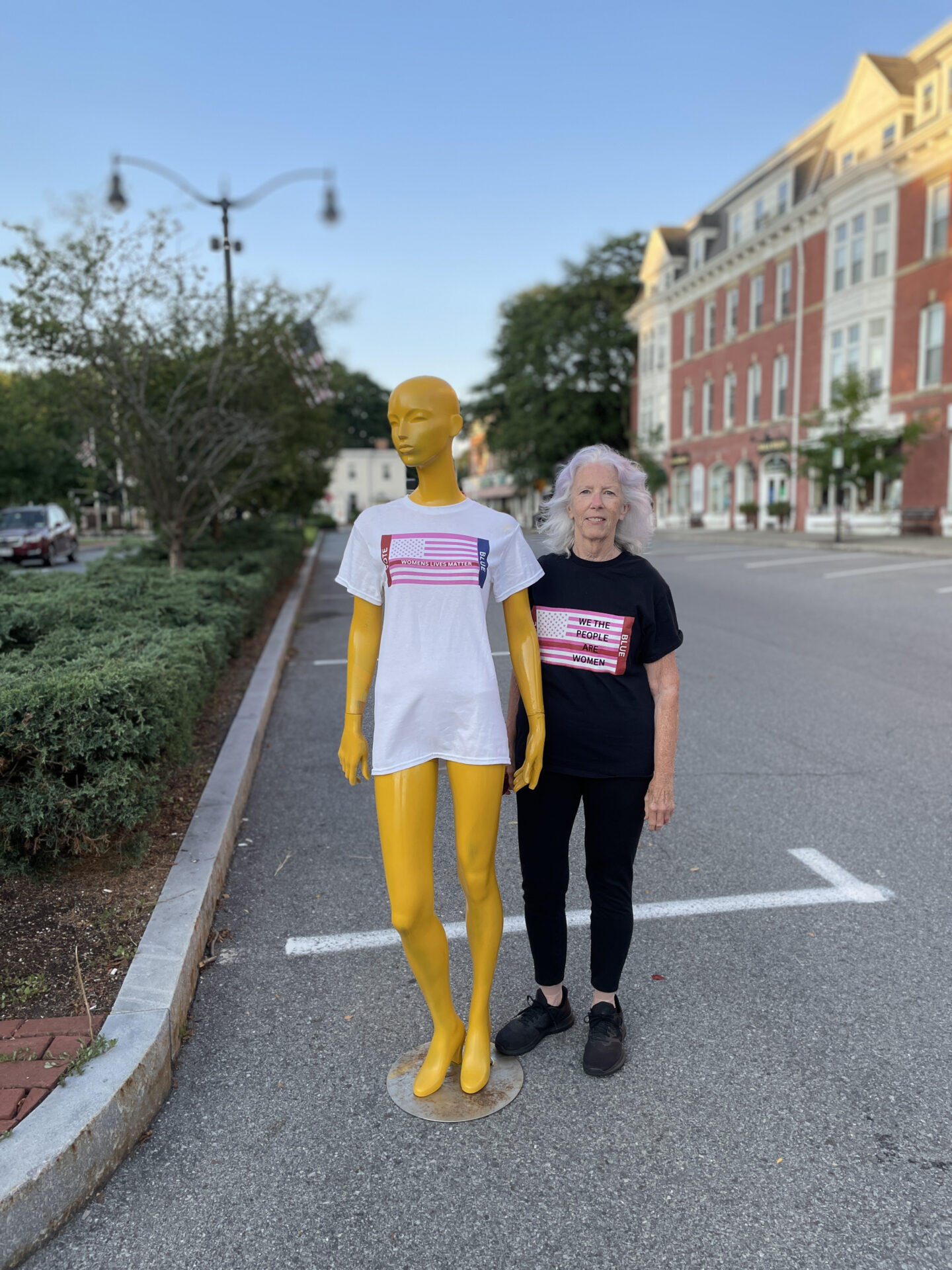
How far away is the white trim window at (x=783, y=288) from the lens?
33.3 meters

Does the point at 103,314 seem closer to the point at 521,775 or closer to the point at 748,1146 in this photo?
the point at 521,775

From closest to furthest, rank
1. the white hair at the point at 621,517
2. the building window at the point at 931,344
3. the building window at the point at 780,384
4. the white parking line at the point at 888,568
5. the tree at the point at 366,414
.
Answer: the white hair at the point at 621,517
the white parking line at the point at 888,568
the building window at the point at 931,344
the building window at the point at 780,384
the tree at the point at 366,414

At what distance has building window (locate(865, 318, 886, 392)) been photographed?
28547 millimetres

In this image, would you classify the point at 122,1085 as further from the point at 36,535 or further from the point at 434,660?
the point at 36,535

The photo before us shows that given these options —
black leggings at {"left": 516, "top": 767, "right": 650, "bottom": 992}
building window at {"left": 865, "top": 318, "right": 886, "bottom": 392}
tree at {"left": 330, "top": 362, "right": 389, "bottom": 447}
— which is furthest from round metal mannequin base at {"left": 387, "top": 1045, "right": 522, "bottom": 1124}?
tree at {"left": 330, "top": 362, "right": 389, "bottom": 447}

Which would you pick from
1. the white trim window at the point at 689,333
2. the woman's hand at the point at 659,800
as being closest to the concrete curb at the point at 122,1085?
the woman's hand at the point at 659,800

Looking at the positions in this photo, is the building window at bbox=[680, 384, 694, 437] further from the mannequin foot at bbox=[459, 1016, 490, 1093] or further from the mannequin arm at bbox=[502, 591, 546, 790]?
the mannequin foot at bbox=[459, 1016, 490, 1093]

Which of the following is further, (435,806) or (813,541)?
(813,541)

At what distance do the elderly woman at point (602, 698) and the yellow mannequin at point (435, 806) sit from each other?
0.10 metres

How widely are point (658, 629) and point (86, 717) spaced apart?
2203mm

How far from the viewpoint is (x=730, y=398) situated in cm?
3806

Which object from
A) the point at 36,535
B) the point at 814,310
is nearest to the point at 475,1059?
the point at 36,535

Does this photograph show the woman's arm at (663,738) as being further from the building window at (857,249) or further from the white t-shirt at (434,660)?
the building window at (857,249)

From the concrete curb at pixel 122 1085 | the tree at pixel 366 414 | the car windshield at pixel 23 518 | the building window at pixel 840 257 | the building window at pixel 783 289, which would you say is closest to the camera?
the concrete curb at pixel 122 1085
